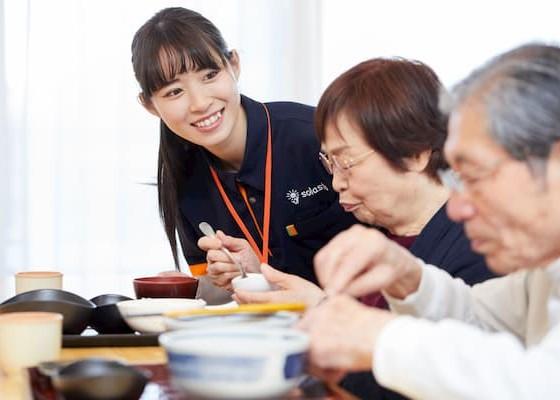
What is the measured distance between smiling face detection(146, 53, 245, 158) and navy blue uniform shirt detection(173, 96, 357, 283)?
8 centimetres

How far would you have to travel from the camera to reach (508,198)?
958 mm

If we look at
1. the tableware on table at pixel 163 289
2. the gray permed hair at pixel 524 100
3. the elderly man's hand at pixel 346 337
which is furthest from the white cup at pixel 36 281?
the gray permed hair at pixel 524 100

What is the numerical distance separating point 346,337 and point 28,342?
1.57 ft

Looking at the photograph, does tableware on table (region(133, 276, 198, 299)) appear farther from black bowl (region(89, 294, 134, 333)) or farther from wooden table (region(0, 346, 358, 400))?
wooden table (region(0, 346, 358, 400))

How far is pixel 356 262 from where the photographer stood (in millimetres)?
1089

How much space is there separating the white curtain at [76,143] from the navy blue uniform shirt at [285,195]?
1389 mm

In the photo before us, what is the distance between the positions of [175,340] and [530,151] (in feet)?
1.40

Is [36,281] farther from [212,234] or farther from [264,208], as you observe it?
[264,208]

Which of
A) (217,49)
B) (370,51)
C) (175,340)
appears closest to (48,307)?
(175,340)

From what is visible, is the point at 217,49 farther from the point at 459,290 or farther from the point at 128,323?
the point at 459,290

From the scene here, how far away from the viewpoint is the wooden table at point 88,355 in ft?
3.58

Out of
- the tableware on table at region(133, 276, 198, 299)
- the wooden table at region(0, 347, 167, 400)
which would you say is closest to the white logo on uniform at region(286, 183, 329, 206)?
the tableware on table at region(133, 276, 198, 299)

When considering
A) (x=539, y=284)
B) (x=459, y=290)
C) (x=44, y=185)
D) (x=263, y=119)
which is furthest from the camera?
(x=44, y=185)

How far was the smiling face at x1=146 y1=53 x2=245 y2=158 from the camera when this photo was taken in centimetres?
211
